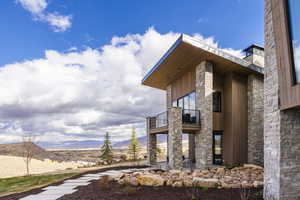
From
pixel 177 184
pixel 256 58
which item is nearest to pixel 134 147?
pixel 256 58

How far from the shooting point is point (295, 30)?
4.31 meters

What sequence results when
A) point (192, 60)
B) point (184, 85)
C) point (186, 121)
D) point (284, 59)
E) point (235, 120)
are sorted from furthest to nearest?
point (184, 85)
point (186, 121)
point (235, 120)
point (192, 60)
point (284, 59)

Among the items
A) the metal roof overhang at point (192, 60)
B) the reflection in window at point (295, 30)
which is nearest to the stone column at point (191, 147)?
the metal roof overhang at point (192, 60)

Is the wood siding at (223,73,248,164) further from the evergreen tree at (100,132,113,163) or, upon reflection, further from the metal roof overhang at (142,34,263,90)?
the evergreen tree at (100,132,113,163)

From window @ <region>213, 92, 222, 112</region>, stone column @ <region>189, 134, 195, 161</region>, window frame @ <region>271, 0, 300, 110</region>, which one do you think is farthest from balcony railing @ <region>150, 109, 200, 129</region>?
window frame @ <region>271, 0, 300, 110</region>

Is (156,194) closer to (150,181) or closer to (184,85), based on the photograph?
(150,181)

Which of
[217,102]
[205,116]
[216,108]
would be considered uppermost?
[217,102]

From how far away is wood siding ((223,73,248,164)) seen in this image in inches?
434

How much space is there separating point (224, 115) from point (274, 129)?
6.89 meters

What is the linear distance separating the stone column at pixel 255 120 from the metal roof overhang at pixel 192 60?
77cm

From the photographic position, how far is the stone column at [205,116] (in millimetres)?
10438

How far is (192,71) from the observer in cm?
1227

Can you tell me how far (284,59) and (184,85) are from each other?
875 cm

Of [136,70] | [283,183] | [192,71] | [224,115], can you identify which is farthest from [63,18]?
[283,183]
